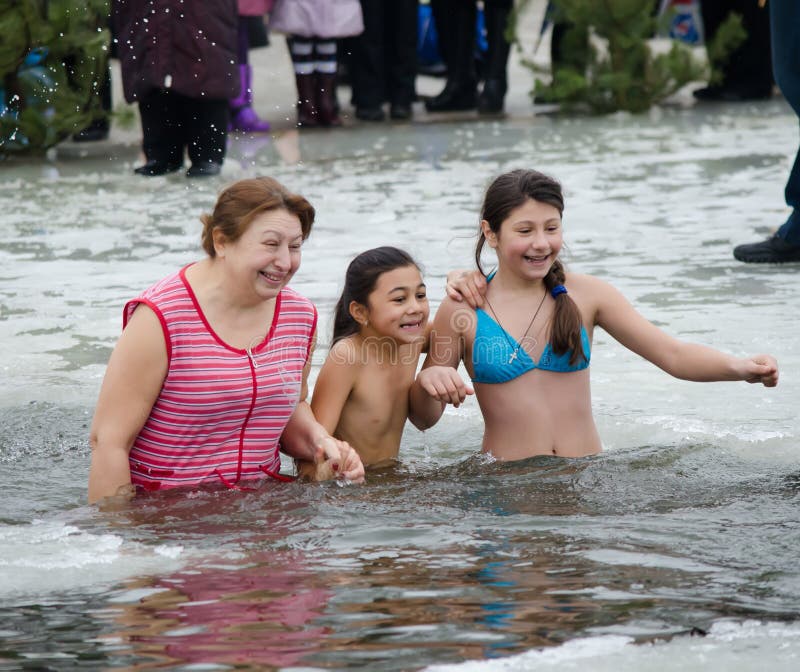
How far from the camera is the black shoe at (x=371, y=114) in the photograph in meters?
12.7

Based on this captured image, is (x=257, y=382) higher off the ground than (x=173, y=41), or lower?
lower

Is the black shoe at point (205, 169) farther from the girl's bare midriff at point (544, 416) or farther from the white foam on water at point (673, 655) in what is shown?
the white foam on water at point (673, 655)

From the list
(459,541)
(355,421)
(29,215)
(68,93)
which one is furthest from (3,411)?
(68,93)

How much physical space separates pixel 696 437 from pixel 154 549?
5.94ft

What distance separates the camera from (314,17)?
11.5 m

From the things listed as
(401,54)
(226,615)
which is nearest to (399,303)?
(226,615)

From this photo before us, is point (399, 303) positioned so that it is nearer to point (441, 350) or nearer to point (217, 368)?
point (441, 350)

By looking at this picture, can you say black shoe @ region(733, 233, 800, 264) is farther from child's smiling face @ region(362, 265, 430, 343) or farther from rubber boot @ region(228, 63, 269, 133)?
rubber boot @ region(228, 63, 269, 133)

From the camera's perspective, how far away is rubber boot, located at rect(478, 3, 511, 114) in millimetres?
12336

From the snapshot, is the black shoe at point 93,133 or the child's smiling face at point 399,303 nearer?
the child's smiling face at point 399,303

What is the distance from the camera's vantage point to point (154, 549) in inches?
Result: 139

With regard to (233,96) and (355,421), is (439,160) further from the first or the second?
(355,421)

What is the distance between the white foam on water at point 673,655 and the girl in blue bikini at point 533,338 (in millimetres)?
1552

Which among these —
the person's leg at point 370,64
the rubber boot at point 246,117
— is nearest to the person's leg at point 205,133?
the rubber boot at point 246,117
